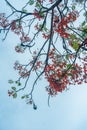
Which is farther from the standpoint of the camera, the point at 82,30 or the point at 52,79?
the point at 52,79

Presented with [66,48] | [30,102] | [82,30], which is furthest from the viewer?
[30,102]

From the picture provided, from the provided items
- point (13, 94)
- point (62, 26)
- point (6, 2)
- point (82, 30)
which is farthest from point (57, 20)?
point (13, 94)

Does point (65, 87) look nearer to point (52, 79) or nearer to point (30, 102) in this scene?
point (52, 79)

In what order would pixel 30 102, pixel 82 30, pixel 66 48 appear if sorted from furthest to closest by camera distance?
pixel 30 102 → pixel 66 48 → pixel 82 30

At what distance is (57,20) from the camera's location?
48.4 feet

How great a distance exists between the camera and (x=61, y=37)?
51.0 ft

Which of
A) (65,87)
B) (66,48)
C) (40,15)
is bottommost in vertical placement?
(65,87)

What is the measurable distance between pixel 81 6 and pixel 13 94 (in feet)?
15.4

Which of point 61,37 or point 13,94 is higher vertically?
point 61,37

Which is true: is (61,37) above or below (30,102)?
above

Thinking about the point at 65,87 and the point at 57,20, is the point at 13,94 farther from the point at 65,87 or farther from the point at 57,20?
the point at 57,20

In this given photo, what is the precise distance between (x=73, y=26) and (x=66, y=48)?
102 cm

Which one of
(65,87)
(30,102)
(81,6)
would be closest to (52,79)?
(65,87)

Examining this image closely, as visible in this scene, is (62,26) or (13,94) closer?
(62,26)
